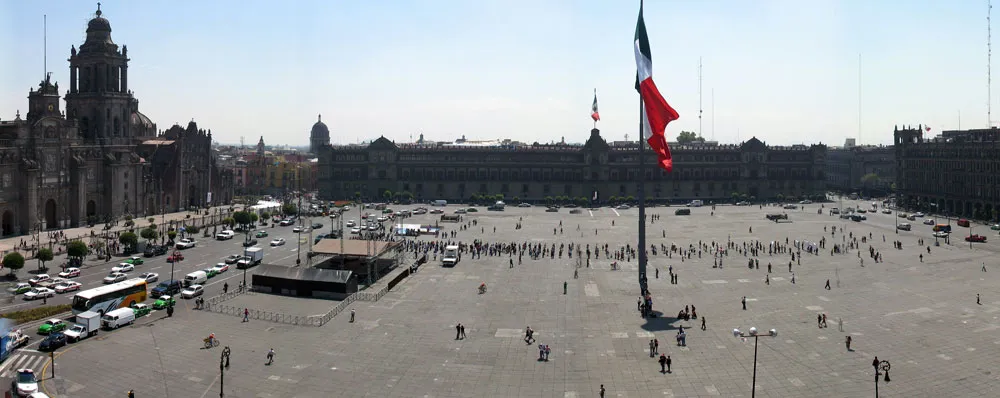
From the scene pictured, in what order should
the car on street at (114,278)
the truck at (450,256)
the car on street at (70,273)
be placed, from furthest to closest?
the truck at (450,256)
the car on street at (70,273)
the car on street at (114,278)

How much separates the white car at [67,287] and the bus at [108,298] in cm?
669

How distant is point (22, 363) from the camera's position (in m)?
33.2

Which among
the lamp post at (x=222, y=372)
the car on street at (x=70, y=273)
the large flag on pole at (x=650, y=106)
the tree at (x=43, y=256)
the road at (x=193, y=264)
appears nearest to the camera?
the lamp post at (x=222, y=372)

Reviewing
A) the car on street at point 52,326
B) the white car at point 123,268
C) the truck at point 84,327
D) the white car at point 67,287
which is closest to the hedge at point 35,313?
the car on street at point 52,326

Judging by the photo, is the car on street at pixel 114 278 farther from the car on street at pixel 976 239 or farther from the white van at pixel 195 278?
the car on street at pixel 976 239

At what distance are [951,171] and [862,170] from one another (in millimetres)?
63731

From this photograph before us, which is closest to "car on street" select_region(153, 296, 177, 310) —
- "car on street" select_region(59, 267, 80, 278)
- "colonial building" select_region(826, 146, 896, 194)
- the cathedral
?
"car on street" select_region(59, 267, 80, 278)

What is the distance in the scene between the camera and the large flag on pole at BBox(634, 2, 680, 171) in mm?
45250

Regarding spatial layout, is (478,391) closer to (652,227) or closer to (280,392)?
(280,392)

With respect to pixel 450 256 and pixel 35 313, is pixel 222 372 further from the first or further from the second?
pixel 450 256

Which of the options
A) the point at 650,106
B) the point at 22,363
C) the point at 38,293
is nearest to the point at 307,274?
the point at 38,293

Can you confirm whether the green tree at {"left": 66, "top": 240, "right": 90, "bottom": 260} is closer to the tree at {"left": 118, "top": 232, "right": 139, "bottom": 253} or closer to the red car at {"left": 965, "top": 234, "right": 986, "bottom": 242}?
the tree at {"left": 118, "top": 232, "right": 139, "bottom": 253}

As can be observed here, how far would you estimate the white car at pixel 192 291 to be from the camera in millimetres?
46688

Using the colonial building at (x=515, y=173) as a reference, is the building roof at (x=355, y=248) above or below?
below
